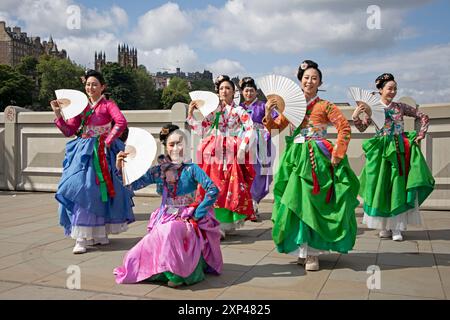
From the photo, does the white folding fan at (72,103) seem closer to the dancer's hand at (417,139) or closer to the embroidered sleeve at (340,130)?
the embroidered sleeve at (340,130)

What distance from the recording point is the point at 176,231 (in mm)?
3846

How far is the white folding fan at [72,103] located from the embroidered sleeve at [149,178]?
160 cm

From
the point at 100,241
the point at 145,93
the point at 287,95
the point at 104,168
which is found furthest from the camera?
the point at 145,93

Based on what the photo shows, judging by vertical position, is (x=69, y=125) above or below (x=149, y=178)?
above

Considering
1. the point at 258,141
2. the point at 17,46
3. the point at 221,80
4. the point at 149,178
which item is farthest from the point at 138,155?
the point at 17,46

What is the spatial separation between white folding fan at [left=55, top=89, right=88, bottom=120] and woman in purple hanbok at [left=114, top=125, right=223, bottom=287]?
4.93 feet

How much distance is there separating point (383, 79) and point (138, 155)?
3.51 metres

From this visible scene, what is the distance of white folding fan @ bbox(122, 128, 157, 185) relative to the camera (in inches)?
157

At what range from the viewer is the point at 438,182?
27.4ft

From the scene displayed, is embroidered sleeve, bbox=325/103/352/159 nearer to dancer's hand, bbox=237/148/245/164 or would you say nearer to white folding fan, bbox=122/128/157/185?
dancer's hand, bbox=237/148/245/164

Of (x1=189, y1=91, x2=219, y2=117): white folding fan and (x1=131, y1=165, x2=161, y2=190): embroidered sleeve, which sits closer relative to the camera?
(x1=131, y1=165, x2=161, y2=190): embroidered sleeve

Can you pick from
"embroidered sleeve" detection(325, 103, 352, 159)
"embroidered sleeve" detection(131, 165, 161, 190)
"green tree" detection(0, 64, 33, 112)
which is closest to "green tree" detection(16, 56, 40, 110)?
"green tree" detection(0, 64, 33, 112)

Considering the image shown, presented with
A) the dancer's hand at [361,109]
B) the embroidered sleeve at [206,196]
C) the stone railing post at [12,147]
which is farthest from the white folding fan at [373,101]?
the stone railing post at [12,147]

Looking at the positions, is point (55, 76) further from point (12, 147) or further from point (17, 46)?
point (12, 147)
